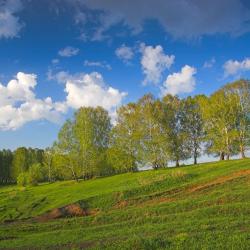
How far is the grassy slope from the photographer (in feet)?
63.6

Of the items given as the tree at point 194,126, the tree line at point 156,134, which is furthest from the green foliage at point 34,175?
the tree at point 194,126

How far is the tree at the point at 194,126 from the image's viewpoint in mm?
81819

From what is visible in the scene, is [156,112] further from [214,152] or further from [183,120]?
[214,152]

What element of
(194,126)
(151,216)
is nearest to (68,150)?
(194,126)

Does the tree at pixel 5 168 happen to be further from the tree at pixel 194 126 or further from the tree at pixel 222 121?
the tree at pixel 222 121

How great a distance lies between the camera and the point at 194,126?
8250 cm

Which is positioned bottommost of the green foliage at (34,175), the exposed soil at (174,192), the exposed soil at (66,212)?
the exposed soil at (66,212)

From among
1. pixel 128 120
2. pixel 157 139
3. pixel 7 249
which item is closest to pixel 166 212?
pixel 7 249

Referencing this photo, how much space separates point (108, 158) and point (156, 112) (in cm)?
1507

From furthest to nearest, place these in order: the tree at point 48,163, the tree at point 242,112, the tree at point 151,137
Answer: the tree at point 48,163 < the tree at point 151,137 < the tree at point 242,112

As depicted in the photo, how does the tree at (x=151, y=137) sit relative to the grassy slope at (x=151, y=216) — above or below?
above

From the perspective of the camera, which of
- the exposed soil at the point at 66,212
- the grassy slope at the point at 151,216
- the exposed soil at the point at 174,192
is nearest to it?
the grassy slope at the point at 151,216

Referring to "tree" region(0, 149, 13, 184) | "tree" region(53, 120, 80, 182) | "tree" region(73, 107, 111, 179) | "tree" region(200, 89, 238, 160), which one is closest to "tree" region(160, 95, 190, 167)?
"tree" region(200, 89, 238, 160)

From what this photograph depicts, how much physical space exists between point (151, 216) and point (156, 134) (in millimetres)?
45869
